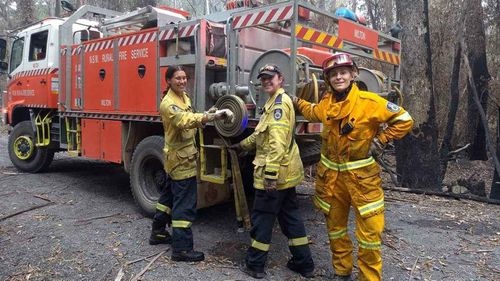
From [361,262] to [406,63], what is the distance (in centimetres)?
516

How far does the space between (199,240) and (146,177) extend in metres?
1.31

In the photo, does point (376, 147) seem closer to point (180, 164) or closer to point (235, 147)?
point (235, 147)

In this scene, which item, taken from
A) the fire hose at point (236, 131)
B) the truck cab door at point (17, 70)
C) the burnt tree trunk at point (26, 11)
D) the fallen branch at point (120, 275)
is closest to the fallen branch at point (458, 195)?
the fire hose at point (236, 131)

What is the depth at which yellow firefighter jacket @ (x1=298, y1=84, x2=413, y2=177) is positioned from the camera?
125 inches

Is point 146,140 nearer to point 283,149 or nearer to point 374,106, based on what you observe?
point 283,149

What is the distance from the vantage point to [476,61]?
1050 cm

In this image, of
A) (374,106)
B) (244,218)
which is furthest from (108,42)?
(374,106)

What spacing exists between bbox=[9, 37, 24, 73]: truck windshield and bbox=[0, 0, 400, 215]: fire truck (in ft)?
0.20

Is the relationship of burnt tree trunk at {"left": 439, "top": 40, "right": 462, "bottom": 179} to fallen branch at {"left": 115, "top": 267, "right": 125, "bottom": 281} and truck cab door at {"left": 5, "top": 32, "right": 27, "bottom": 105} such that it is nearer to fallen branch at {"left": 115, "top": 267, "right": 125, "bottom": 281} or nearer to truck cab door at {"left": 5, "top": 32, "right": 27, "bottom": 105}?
fallen branch at {"left": 115, "top": 267, "right": 125, "bottom": 281}

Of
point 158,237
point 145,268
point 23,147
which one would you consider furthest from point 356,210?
point 23,147

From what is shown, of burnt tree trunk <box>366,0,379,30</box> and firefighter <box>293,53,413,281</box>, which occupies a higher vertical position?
burnt tree trunk <box>366,0,379,30</box>

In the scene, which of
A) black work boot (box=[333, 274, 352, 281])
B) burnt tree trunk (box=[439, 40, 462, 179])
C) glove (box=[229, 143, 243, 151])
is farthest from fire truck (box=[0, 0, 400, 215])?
burnt tree trunk (box=[439, 40, 462, 179])

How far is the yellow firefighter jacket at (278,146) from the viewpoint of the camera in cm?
336

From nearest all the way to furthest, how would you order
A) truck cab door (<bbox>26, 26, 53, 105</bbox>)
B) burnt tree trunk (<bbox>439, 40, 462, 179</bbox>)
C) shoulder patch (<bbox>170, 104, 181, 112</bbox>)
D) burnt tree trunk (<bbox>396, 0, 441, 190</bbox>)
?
shoulder patch (<bbox>170, 104, 181, 112</bbox>) < truck cab door (<bbox>26, 26, 53, 105</bbox>) < burnt tree trunk (<bbox>396, 0, 441, 190</bbox>) < burnt tree trunk (<bbox>439, 40, 462, 179</bbox>)
